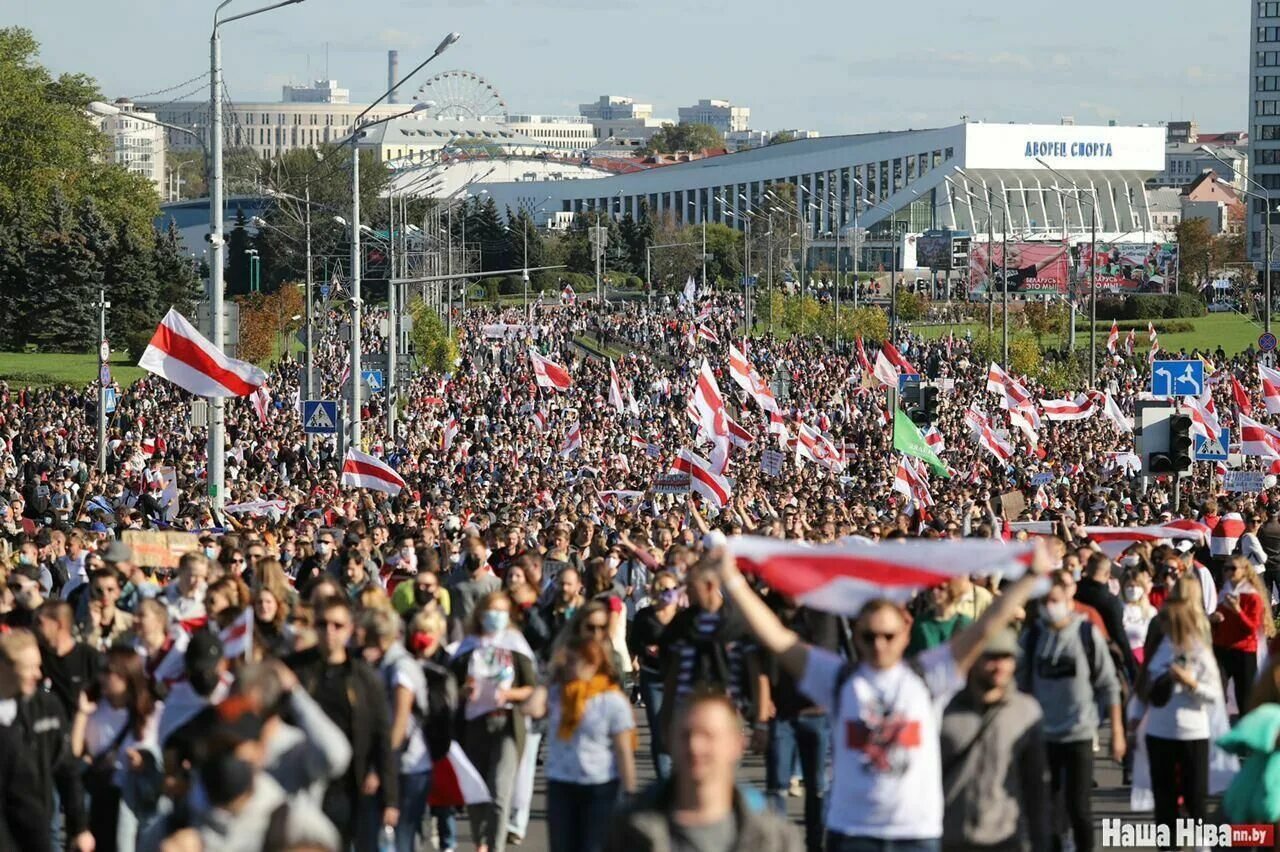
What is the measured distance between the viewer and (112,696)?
8.65m

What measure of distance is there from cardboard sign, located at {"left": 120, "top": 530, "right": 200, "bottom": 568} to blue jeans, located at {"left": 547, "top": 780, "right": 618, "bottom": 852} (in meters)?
7.14

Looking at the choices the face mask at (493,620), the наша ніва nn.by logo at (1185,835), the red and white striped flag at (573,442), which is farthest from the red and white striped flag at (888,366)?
the face mask at (493,620)

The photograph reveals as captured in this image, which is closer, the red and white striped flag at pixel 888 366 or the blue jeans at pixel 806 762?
the blue jeans at pixel 806 762

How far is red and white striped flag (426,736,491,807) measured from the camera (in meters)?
9.66

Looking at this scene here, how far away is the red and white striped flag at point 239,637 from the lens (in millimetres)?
9008

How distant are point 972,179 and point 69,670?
131399mm

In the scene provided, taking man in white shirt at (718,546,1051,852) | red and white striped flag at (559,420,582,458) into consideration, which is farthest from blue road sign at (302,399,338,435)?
man in white shirt at (718,546,1051,852)

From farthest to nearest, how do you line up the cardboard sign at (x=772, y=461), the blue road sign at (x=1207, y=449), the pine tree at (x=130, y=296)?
1. the pine tree at (x=130, y=296)
2. the cardboard sign at (x=772, y=461)
3. the blue road sign at (x=1207, y=449)

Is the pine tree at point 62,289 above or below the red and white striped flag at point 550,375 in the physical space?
above

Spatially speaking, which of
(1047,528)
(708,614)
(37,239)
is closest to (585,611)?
(708,614)

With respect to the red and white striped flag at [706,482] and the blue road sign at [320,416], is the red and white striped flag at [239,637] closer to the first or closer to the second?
the red and white striped flag at [706,482]

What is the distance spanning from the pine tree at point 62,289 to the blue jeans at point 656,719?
5996cm

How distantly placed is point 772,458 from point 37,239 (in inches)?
1900

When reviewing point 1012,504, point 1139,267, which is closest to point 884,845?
point 1012,504
